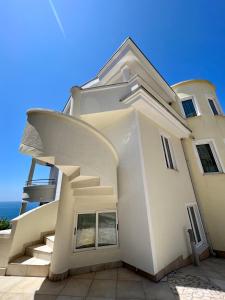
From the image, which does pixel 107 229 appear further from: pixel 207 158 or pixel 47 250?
pixel 207 158

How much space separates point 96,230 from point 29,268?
6.58ft

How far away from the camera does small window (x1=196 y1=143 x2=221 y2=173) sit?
675 cm

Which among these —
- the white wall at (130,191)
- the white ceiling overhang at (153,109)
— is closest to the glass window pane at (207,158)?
the white ceiling overhang at (153,109)

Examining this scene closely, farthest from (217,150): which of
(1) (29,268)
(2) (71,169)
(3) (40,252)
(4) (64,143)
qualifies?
(1) (29,268)

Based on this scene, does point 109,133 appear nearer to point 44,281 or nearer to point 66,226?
point 66,226

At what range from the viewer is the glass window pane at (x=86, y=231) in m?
4.22

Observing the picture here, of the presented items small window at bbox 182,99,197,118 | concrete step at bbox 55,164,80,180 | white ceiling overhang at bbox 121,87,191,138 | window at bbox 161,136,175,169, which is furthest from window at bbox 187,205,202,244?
concrete step at bbox 55,164,80,180

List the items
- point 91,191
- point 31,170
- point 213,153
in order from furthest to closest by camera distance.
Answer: point 31,170
point 213,153
point 91,191

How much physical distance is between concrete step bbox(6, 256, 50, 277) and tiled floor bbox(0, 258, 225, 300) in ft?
0.41

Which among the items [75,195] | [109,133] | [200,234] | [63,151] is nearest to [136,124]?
[109,133]

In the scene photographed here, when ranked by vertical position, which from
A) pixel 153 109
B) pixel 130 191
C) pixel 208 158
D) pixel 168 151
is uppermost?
pixel 153 109

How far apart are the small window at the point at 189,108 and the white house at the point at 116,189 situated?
1.80 meters

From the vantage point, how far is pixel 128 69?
6293 millimetres

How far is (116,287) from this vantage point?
3.17m
